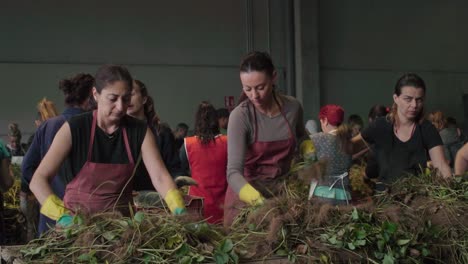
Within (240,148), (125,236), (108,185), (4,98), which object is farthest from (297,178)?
(4,98)

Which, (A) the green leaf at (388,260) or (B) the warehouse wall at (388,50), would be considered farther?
(B) the warehouse wall at (388,50)

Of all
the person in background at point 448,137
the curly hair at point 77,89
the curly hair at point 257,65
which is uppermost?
the curly hair at point 257,65

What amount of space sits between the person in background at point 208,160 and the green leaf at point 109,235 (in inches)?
105

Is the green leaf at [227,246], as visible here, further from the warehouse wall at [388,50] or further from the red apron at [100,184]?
the warehouse wall at [388,50]

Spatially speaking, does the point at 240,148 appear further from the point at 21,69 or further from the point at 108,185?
the point at 21,69

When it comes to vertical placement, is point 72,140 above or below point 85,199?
above

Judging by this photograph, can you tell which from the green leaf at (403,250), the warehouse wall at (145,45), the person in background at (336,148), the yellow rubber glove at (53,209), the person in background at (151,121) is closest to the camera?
the green leaf at (403,250)

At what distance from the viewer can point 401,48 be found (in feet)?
46.3

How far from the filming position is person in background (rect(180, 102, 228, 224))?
4969 mm

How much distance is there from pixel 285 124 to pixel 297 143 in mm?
145

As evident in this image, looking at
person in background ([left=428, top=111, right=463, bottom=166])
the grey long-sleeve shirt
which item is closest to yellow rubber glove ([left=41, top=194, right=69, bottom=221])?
the grey long-sleeve shirt

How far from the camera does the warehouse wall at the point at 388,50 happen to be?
1360 centimetres

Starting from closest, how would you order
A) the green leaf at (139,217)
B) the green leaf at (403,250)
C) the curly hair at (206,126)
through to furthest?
1. the green leaf at (139,217)
2. the green leaf at (403,250)
3. the curly hair at (206,126)

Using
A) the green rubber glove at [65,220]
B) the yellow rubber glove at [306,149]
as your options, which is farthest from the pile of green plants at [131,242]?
the yellow rubber glove at [306,149]
